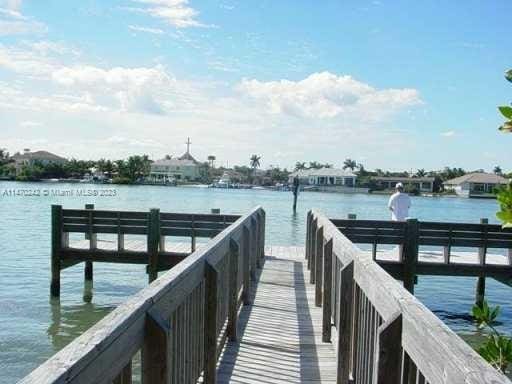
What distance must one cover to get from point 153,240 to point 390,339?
382 inches

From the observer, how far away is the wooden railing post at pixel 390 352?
2764 mm

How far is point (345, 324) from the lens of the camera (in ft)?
15.2

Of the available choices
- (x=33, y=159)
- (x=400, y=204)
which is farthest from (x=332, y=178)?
(x=400, y=204)

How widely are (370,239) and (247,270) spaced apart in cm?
366

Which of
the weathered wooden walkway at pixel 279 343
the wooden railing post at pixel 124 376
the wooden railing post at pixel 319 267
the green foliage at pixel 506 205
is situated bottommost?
the weathered wooden walkway at pixel 279 343

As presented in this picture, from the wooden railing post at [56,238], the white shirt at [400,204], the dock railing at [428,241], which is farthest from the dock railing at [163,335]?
the white shirt at [400,204]

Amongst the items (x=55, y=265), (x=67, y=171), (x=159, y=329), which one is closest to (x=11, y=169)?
(x=67, y=171)

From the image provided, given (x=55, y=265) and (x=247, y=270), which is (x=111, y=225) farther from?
(x=247, y=270)

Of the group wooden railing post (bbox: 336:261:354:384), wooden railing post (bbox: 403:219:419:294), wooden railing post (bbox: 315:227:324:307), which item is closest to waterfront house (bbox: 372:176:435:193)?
wooden railing post (bbox: 403:219:419:294)

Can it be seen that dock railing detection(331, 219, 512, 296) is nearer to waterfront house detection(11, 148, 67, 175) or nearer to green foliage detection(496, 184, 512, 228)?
green foliage detection(496, 184, 512, 228)

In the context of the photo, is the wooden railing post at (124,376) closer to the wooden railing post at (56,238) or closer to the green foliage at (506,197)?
the green foliage at (506,197)

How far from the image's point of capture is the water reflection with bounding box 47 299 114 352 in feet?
35.1

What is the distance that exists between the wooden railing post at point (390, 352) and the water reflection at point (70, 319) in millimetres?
8512

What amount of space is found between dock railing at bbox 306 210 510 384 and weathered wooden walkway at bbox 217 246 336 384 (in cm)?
88
